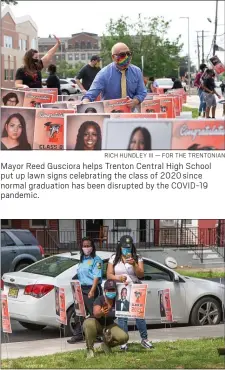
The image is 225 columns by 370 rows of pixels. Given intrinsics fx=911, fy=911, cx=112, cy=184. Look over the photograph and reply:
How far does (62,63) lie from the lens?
7.47 metres

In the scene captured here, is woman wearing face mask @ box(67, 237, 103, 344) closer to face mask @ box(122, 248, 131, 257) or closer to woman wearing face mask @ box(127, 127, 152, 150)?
face mask @ box(122, 248, 131, 257)

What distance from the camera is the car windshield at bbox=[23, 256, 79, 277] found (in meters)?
6.53

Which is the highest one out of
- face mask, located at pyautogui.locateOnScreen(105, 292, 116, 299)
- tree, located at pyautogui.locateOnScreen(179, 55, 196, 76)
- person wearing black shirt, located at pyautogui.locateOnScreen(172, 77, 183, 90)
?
tree, located at pyautogui.locateOnScreen(179, 55, 196, 76)

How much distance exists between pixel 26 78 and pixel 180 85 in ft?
6.12

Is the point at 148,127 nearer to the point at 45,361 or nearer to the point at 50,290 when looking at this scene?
the point at 45,361

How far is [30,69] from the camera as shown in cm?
704

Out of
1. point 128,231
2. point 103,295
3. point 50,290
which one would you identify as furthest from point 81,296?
point 50,290

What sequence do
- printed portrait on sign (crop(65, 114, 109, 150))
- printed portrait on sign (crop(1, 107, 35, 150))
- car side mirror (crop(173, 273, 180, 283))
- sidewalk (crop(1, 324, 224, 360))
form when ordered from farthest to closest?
car side mirror (crop(173, 273, 180, 283)) → sidewalk (crop(1, 324, 224, 360)) → printed portrait on sign (crop(1, 107, 35, 150)) → printed portrait on sign (crop(65, 114, 109, 150))

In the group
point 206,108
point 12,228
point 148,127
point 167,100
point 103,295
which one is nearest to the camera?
point 148,127

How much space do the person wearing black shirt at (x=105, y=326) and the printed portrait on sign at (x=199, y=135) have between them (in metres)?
1.95

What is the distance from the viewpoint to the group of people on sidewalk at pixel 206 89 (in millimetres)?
7671

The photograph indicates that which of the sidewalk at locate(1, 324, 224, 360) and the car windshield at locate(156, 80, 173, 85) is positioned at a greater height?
the car windshield at locate(156, 80, 173, 85)

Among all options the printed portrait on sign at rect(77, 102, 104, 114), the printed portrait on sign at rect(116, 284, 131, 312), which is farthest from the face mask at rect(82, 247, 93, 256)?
the printed portrait on sign at rect(77, 102, 104, 114)

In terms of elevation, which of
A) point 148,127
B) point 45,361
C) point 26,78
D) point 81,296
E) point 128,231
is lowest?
point 45,361
